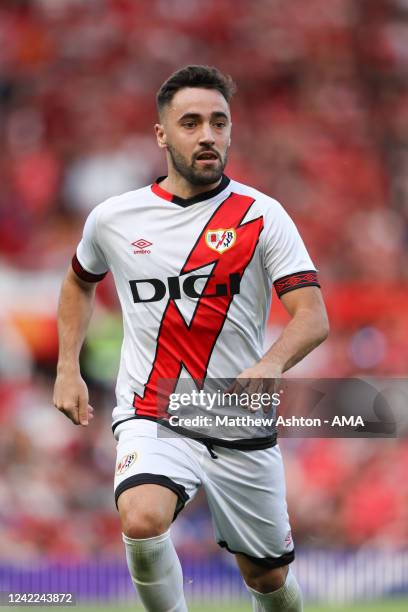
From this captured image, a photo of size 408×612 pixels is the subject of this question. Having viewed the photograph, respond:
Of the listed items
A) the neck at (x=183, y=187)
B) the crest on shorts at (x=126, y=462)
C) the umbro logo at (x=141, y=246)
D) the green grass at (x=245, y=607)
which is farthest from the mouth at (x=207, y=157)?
the green grass at (x=245, y=607)

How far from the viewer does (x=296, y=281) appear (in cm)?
498

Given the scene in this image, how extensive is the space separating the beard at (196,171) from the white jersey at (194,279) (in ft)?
0.29

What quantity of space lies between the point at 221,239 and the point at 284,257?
11.5 inches

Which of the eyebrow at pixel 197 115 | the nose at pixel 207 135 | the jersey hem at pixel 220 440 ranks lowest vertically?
the jersey hem at pixel 220 440

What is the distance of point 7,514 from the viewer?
10.5m

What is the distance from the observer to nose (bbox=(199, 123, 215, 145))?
5.11 meters

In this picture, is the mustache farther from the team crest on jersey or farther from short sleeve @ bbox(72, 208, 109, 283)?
short sleeve @ bbox(72, 208, 109, 283)

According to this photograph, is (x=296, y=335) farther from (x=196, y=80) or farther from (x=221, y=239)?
(x=196, y=80)

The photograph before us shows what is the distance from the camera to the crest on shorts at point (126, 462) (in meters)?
4.91

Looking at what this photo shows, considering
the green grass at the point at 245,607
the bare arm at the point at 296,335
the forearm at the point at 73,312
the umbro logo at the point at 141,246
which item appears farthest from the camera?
the green grass at the point at 245,607

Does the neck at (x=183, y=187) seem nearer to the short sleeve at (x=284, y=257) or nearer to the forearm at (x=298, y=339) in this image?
the short sleeve at (x=284, y=257)

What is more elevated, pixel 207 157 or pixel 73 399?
pixel 207 157

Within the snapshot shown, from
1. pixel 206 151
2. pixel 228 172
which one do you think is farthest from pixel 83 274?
pixel 228 172

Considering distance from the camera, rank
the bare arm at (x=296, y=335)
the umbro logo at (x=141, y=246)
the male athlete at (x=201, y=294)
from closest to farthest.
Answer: the bare arm at (x=296, y=335) → the male athlete at (x=201, y=294) → the umbro logo at (x=141, y=246)
